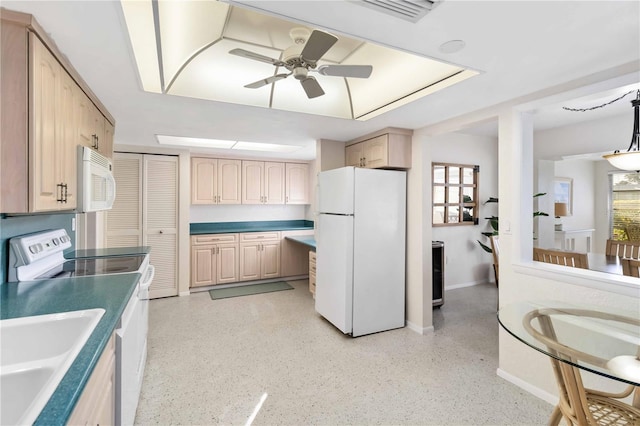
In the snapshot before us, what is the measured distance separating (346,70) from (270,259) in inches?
155

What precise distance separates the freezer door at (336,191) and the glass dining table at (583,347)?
5.74 ft

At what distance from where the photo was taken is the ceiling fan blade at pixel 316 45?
4.91ft

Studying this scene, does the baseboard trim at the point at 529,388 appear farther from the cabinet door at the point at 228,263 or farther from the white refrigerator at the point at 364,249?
the cabinet door at the point at 228,263

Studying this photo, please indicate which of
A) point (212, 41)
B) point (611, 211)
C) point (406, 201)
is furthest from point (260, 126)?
point (611, 211)

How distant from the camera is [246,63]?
2348 mm

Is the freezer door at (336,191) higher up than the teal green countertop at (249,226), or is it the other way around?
the freezer door at (336,191)

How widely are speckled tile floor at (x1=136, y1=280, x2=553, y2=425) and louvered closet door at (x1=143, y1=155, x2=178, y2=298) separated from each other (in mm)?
698

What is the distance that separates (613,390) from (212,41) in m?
3.44

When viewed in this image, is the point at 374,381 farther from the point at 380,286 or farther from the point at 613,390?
the point at 613,390

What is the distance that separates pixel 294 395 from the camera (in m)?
2.21

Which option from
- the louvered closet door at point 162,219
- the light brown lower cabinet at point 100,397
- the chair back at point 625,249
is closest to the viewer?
the light brown lower cabinet at point 100,397

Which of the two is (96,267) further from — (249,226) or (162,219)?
(249,226)

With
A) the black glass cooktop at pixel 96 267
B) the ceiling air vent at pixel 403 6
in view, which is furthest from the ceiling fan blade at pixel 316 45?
the black glass cooktop at pixel 96 267

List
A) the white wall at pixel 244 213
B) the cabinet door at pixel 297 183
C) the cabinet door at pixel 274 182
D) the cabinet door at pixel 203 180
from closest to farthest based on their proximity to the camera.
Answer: the cabinet door at pixel 203 180, the white wall at pixel 244 213, the cabinet door at pixel 274 182, the cabinet door at pixel 297 183
